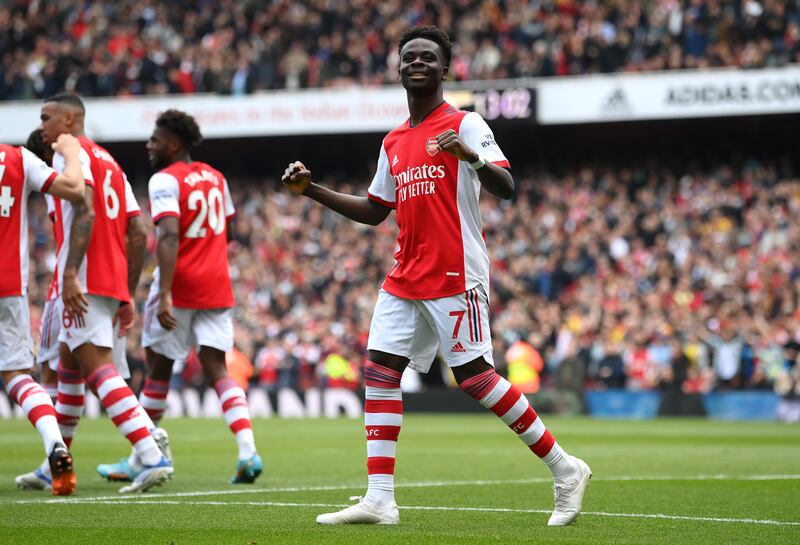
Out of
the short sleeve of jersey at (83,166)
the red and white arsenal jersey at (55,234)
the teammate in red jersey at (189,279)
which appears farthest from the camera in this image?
the teammate in red jersey at (189,279)

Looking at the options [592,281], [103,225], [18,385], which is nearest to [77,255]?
[103,225]

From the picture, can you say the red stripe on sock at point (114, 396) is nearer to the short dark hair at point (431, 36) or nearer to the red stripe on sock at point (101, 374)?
the red stripe on sock at point (101, 374)

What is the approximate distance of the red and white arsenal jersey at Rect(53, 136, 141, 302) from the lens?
8062 mm

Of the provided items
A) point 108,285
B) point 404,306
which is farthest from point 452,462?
point 404,306

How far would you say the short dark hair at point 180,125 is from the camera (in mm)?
9195

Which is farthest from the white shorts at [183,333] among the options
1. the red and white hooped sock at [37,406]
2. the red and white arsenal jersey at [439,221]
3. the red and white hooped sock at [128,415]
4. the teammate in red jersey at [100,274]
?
the red and white arsenal jersey at [439,221]

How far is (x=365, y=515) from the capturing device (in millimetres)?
6352

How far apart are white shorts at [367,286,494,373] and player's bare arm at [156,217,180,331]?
267 centimetres

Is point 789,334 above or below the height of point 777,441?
above

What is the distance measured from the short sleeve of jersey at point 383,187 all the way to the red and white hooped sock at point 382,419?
92cm

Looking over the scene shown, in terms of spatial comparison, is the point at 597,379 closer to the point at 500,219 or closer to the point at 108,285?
the point at 500,219

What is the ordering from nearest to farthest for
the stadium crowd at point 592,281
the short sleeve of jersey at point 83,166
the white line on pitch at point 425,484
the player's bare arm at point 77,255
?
1. the white line on pitch at point 425,484
2. the player's bare arm at point 77,255
3. the short sleeve of jersey at point 83,166
4. the stadium crowd at point 592,281

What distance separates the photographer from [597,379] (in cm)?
2284

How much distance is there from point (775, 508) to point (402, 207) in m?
2.80
